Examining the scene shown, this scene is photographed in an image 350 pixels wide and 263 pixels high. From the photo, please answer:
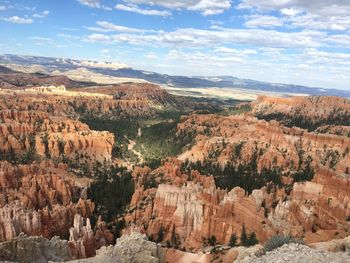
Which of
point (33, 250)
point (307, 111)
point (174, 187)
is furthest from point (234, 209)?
point (307, 111)

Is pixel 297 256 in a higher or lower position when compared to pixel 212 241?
higher

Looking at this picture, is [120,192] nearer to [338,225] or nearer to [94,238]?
[94,238]

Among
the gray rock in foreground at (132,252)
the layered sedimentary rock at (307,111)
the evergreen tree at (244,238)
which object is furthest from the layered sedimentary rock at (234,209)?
the layered sedimentary rock at (307,111)

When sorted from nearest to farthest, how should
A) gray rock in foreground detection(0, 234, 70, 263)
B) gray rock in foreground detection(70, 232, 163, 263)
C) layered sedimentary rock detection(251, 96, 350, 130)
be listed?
1. gray rock in foreground detection(70, 232, 163, 263)
2. gray rock in foreground detection(0, 234, 70, 263)
3. layered sedimentary rock detection(251, 96, 350, 130)

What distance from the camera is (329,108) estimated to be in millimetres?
166250

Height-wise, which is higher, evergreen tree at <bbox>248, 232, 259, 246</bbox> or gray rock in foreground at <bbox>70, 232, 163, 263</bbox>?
gray rock in foreground at <bbox>70, 232, 163, 263</bbox>

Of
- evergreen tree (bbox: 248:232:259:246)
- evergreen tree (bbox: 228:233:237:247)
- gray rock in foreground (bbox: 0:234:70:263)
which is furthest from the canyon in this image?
evergreen tree (bbox: 228:233:237:247)

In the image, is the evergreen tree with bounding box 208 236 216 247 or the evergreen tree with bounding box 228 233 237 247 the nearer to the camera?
the evergreen tree with bounding box 228 233 237 247

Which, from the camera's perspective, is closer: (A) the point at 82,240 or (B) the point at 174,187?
(A) the point at 82,240

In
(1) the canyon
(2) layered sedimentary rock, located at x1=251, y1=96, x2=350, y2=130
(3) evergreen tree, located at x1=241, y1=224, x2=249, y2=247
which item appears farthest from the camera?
(2) layered sedimentary rock, located at x1=251, y1=96, x2=350, y2=130

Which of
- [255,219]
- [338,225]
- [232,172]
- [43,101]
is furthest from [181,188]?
[43,101]

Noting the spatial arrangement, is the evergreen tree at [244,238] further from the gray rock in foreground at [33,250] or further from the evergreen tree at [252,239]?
the gray rock in foreground at [33,250]

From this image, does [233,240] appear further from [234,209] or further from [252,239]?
[234,209]

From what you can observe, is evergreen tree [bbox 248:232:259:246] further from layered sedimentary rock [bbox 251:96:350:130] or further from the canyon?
layered sedimentary rock [bbox 251:96:350:130]
